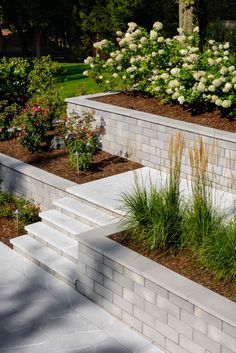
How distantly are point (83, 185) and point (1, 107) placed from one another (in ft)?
16.3

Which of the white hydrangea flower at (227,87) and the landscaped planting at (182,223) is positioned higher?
the white hydrangea flower at (227,87)

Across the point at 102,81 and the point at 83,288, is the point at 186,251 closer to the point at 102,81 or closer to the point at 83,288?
the point at 83,288

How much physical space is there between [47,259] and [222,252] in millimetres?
2637

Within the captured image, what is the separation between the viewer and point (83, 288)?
20.5ft

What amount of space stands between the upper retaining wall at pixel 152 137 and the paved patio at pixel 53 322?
2.81m

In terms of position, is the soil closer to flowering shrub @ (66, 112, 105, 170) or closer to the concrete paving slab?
the concrete paving slab

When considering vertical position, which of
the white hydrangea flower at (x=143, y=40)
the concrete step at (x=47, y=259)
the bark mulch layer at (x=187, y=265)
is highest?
the white hydrangea flower at (x=143, y=40)

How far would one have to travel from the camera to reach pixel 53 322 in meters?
5.74

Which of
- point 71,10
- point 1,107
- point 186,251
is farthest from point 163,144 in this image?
point 71,10

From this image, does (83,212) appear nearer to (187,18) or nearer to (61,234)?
(61,234)

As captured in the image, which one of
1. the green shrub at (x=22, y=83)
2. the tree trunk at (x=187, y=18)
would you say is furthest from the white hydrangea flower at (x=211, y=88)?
the tree trunk at (x=187, y=18)

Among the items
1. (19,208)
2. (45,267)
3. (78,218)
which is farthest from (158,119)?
(45,267)

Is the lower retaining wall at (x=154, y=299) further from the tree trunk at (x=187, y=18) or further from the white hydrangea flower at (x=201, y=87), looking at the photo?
the tree trunk at (x=187, y=18)

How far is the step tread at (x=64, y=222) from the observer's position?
23.4 ft
